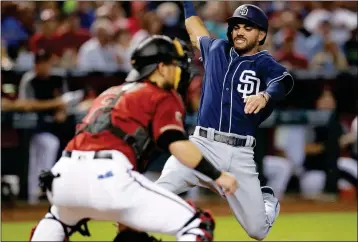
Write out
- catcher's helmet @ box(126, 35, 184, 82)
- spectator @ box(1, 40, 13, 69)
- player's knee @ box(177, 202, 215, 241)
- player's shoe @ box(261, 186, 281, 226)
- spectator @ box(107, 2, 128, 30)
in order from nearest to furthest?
player's knee @ box(177, 202, 215, 241)
catcher's helmet @ box(126, 35, 184, 82)
player's shoe @ box(261, 186, 281, 226)
spectator @ box(1, 40, 13, 69)
spectator @ box(107, 2, 128, 30)

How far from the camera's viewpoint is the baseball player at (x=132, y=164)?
4.87 m

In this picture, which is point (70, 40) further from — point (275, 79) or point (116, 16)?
point (275, 79)

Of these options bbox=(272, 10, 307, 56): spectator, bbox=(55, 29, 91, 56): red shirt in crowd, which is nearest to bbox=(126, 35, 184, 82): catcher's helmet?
bbox=(55, 29, 91, 56): red shirt in crowd

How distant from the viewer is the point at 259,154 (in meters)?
11.6

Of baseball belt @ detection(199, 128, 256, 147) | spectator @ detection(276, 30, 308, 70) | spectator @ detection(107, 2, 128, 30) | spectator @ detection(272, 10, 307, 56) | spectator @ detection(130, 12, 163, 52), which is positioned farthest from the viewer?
spectator @ detection(272, 10, 307, 56)

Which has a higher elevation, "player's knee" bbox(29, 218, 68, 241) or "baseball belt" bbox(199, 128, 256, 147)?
"baseball belt" bbox(199, 128, 256, 147)

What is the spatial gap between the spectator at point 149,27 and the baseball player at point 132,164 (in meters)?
7.14

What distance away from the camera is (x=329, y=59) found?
43.7ft

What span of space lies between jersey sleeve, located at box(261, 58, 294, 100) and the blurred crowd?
536 cm

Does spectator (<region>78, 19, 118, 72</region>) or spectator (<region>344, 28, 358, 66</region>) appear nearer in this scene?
spectator (<region>78, 19, 118, 72</region>)

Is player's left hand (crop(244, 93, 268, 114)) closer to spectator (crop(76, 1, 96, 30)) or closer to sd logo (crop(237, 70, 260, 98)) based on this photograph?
sd logo (crop(237, 70, 260, 98))

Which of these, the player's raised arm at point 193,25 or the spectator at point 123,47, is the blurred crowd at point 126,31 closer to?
the spectator at point 123,47

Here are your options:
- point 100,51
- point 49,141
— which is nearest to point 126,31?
point 100,51

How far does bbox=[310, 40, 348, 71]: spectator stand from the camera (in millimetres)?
13156
